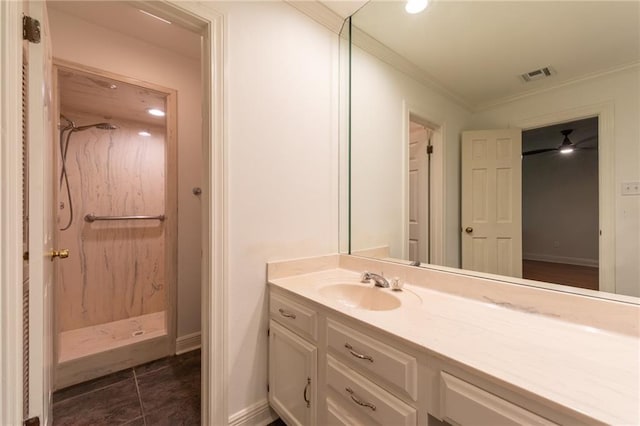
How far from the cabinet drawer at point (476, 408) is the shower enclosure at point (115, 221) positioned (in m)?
2.00

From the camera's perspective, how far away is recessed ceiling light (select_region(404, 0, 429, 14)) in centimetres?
143

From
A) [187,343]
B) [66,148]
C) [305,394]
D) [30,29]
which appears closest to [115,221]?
[66,148]

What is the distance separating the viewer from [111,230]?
8.45ft

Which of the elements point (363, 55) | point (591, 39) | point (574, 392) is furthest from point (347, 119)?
point (574, 392)

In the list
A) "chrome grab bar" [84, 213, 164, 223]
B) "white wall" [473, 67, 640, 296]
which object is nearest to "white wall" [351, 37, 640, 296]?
"white wall" [473, 67, 640, 296]

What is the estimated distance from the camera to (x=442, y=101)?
1428 mm

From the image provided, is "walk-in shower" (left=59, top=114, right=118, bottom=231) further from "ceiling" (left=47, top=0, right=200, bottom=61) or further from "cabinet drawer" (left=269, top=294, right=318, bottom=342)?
"cabinet drawer" (left=269, top=294, right=318, bottom=342)

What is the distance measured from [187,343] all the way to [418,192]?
211 cm

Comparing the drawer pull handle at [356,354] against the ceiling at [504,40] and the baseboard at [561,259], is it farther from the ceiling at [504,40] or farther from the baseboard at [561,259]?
the ceiling at [504,40]

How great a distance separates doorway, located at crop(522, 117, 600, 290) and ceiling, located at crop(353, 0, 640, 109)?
0.22 m

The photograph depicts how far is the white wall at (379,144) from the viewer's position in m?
1.63

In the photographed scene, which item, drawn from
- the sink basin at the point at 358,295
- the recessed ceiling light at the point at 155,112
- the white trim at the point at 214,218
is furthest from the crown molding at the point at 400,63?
the recessed ceiling light at the point at 155,112

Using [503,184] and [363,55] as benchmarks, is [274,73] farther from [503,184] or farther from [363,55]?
[503,184]

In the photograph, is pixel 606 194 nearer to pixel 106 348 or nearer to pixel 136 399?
pixel 136 399
